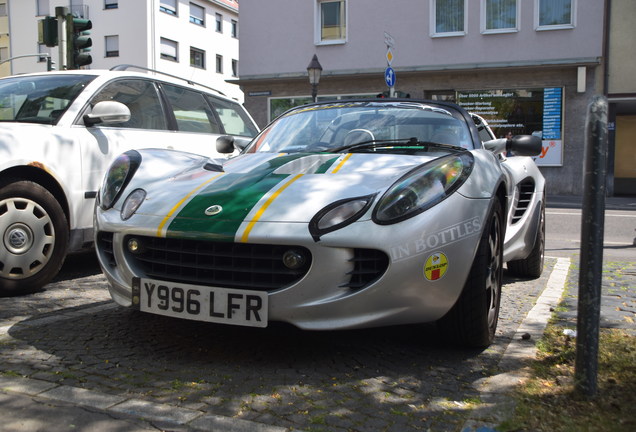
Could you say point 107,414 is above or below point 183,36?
below

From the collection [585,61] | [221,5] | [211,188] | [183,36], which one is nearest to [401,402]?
[211,188]

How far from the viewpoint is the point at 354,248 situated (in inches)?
113

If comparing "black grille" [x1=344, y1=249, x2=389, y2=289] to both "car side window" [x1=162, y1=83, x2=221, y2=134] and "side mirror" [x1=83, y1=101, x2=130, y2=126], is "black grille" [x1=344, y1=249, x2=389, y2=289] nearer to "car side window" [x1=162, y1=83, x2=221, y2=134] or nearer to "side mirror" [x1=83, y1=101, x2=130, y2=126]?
"side mirror" [x1=83, y1=101, x2=130, y2=126]

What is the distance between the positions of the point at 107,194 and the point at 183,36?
128 ft

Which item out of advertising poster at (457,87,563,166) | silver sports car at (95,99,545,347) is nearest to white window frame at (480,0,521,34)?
advertising poster at (457,87,563,166)

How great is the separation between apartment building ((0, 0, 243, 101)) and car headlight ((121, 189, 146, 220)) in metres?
35.5

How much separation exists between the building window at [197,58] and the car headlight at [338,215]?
1600 inches

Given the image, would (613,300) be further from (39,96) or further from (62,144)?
(39,96)

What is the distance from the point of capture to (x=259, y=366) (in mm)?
3051

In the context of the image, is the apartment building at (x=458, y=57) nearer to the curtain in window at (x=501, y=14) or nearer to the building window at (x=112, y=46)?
the curtain in window at (x=501, y=14)

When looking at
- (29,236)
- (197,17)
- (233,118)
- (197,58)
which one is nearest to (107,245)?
(29,236)

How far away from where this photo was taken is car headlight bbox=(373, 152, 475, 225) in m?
2.97

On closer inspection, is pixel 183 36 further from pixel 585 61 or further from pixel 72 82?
pixel 72 82

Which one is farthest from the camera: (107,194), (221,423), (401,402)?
(107,194)
